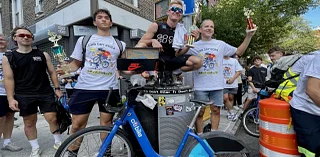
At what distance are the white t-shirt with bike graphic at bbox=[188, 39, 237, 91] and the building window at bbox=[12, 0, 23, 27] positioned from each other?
42.1 feet

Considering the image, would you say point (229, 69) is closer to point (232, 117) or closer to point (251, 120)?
point (232, 117)

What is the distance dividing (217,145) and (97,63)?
5.34 ft

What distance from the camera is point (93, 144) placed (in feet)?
8.32

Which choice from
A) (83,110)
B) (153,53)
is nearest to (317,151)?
(153,53)

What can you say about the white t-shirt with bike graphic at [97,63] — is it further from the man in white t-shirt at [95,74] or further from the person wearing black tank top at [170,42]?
the person wearing black tank top at [170,42]

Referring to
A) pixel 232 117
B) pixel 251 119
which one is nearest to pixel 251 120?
pixel 251 119

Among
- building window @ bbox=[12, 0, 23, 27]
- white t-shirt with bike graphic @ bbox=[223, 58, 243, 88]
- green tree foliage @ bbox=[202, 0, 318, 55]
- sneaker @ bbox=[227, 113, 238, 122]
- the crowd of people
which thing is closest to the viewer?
the crowd of people

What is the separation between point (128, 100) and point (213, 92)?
153 cm

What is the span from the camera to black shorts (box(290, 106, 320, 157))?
2078 mm

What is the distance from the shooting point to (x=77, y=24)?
28.6 ft

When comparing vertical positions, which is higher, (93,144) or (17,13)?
(17,13)

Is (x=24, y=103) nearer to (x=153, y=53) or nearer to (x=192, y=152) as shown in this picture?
(x=153, y=53)

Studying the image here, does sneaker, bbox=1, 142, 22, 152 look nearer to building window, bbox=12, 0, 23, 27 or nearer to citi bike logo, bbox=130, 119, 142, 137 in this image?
citi bike logo, bbox=130, 119, 142, 137

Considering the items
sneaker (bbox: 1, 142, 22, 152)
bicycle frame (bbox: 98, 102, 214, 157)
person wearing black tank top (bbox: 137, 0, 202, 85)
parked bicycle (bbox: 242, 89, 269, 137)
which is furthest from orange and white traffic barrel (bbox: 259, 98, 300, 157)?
sneaker (bbox: 1, 142, 22, 152)
